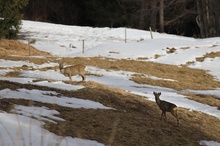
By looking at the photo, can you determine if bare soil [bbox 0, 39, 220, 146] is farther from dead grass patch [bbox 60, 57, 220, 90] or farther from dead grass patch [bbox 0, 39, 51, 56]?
dead grass patch [bbox 0, 39, 51, 56]

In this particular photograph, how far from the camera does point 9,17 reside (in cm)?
2831

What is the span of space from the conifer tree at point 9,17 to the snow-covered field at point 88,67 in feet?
8.33

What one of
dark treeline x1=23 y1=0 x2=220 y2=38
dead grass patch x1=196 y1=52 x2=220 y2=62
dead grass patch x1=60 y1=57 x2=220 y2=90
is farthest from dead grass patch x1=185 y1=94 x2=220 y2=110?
dark treeline x1=23 y1=0 x2=220 y2=38

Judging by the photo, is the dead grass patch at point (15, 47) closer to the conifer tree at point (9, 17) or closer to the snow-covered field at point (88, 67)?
the conifer tree at point (9, 17)

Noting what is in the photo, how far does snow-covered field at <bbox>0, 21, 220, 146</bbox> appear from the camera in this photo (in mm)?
6680

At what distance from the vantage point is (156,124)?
30.1 ft

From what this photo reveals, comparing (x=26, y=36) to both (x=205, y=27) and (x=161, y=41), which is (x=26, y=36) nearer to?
(x=161, y=41)

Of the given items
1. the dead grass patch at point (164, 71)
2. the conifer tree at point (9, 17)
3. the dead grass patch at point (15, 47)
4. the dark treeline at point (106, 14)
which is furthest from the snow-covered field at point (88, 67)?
the dark treeline at point (106, 14)

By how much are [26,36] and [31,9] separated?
56.0 ft

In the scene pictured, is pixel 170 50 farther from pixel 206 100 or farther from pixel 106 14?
pixel 106 14

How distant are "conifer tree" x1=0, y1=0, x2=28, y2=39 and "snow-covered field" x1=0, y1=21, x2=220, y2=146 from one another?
254 cm

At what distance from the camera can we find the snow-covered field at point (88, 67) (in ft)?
21.9

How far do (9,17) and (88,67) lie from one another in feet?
34.5

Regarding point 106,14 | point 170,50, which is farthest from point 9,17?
point 106,14
